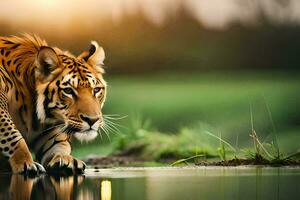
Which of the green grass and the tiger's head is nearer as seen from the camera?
the tiger's head

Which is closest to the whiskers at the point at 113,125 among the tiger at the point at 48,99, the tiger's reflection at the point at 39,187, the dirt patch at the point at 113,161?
→ the dirt patch at the point at 113,161

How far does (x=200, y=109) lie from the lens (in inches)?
274

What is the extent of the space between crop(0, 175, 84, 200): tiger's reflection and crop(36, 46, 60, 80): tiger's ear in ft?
2.76

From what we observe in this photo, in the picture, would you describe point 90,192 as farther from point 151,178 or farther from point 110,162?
point 110,162

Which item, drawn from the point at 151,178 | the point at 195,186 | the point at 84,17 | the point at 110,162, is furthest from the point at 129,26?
the point at 195,186

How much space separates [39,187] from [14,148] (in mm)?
818

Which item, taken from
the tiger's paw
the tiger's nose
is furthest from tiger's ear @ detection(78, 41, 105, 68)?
the tiger's paw

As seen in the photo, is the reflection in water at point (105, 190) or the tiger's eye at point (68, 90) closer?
the reflection in water at point (105, 190)

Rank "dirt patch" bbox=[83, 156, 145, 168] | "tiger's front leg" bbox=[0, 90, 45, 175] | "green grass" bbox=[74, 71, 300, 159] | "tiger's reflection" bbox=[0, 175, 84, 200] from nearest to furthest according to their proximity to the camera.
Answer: "tiger's reflection" bbox=[0, 175, 84, 200] < "tiger's front leg" bbox=[0, 90, 45, 175] < "dirt patch" bbox=[83, 156, 145, 168] < "green grass" bbox=[74, 71, 300, 159]

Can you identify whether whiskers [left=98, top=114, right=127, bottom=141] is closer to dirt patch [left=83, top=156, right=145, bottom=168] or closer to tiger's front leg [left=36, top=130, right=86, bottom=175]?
dirt patch [left=83, top=156, right=145, bottom=168]

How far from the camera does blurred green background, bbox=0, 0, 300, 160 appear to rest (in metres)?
6.85

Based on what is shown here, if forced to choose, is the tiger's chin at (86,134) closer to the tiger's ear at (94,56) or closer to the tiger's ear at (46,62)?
the tiger's ear at (46,62)

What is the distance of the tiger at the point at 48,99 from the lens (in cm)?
567

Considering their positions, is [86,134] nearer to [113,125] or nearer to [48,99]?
[48,99]
